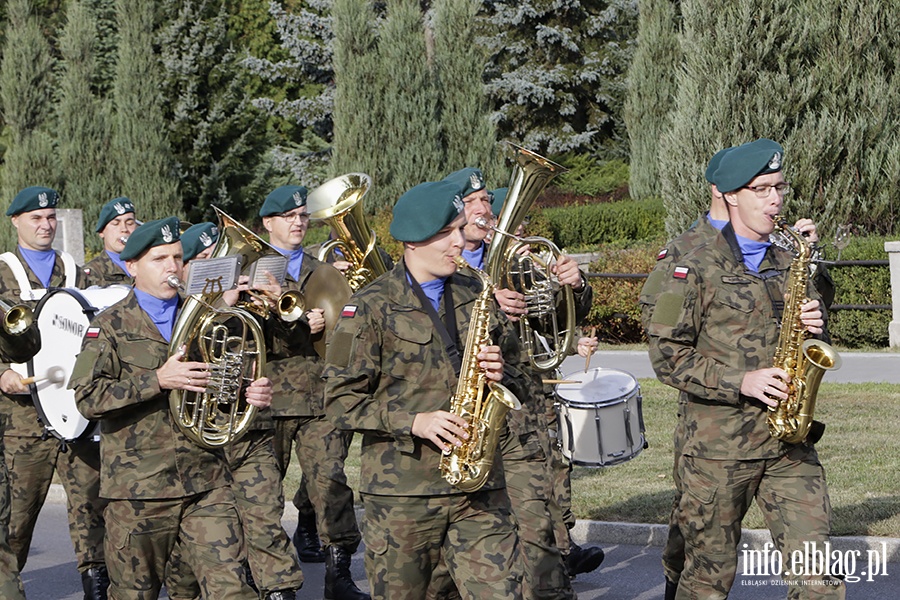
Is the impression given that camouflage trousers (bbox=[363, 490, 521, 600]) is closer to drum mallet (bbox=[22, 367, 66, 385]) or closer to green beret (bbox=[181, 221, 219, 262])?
green beret (bbox=[181, 221, 219, 262])

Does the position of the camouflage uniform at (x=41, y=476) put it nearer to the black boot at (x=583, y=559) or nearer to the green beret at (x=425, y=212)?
the black boot at (x=583, y=559)

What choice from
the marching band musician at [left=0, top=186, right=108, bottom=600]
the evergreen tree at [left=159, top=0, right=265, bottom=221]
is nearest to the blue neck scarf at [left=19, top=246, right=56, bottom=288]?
the marching band musician at [left=0, top=186, right=108, bottom=600]

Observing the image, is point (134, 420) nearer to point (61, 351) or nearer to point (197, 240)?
point (197, 240)

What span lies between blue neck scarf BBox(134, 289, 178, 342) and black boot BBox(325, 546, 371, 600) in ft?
8.19

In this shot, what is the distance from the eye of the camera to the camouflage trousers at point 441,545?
537cm

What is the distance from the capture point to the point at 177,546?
6.58 m

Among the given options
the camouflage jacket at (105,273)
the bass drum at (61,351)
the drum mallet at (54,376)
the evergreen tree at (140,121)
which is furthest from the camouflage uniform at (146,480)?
the evergreen tree at (140,121)

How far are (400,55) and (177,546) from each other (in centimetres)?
2500

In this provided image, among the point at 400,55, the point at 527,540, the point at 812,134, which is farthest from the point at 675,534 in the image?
the point at 400,55

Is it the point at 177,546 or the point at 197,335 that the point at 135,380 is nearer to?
the point at 197,335

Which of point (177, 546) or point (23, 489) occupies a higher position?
point (177, 546)

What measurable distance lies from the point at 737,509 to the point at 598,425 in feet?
6.16

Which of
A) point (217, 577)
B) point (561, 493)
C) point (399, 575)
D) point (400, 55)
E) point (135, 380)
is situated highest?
point (135, 380)

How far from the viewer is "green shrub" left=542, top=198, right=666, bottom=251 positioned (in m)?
29.9
